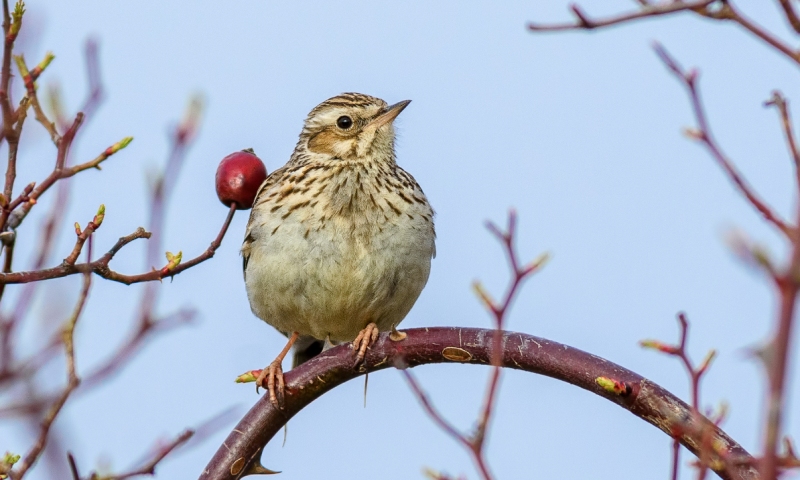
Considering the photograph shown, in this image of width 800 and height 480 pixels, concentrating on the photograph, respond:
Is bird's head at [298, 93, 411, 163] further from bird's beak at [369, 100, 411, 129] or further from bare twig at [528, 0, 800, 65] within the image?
bare twig at [528, 0, 800, 65]

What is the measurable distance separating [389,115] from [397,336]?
3.36 m

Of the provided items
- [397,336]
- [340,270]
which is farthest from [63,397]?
[340,270]

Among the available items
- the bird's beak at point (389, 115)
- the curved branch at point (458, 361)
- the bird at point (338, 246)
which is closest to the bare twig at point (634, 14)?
the curved branch at point (458, 361)

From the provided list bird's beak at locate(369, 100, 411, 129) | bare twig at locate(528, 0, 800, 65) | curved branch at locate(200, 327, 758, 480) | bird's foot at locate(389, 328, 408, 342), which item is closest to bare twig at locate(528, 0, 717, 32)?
bare twig at locate(528, 0, 800, 65)

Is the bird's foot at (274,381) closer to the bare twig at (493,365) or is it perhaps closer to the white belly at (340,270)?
the white belly at (340,270)

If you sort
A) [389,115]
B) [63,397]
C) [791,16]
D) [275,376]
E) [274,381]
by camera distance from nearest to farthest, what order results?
[791,16], [63,397], [274,381], [275,376], [389,115]

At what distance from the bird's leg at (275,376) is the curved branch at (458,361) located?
0.04 m

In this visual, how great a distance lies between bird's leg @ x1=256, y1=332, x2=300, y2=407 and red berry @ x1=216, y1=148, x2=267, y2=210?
0.92 meters

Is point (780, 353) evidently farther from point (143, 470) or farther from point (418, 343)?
point (418, 343)

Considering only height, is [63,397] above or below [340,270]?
below

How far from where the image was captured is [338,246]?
6.57 m

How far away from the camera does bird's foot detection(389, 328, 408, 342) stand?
460 centimetres

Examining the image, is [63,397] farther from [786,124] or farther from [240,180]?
[240,180]

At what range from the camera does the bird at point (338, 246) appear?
658 cm
